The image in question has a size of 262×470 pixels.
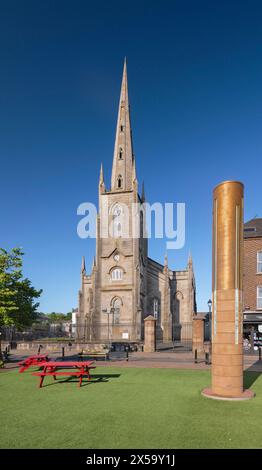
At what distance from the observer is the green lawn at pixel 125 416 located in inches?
280

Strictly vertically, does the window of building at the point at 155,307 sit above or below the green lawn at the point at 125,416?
below

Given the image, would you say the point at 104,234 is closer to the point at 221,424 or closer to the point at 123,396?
the point at 123,396

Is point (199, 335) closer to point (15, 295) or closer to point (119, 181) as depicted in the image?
point (15, 295)

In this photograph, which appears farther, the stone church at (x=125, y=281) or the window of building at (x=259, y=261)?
the stone church at (x=125, y=281)

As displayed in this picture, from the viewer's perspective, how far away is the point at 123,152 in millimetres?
57688

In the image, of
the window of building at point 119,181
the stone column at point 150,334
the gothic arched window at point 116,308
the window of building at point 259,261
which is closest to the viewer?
the stone column at point 150,334

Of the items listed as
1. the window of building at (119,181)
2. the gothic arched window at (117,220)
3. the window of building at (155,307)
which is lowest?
the window of building at (155,307)

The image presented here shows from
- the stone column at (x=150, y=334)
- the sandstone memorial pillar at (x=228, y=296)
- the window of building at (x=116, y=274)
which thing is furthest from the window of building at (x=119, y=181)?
the sandstone memorial pillar at (x=228, y=296)

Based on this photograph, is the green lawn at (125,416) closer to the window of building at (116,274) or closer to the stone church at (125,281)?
the stone church at (125,281)

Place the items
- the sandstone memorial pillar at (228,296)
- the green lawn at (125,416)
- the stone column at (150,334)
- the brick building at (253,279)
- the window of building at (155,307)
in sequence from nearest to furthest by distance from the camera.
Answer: the green lawn at (125,416), the sandstone memorial pillar at (228,296), the stone column at (150,334), the brick building at (253,279), the window of building at (155,307)

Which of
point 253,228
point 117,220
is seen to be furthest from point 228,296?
point 117,220

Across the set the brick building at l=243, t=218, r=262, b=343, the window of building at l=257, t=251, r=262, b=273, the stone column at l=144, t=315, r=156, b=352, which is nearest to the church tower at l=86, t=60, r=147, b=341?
the stone column at l=144, t=315, r=156, b=352

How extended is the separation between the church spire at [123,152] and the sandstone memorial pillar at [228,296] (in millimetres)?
42767

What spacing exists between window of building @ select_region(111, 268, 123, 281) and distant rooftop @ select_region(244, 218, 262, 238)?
20906mm
